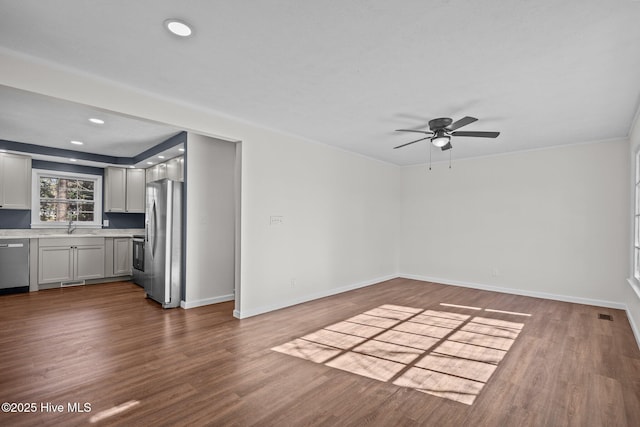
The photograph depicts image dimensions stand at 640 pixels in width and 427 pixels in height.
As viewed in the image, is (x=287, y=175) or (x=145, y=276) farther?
(x=145, y=276)

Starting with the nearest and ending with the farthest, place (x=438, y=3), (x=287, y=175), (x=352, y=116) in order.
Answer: (x=438, y=3) → (x=352, y=116) → (x=287, y=175)

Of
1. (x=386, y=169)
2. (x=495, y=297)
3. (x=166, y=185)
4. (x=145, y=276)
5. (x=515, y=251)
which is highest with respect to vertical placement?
(x=386, y=169)

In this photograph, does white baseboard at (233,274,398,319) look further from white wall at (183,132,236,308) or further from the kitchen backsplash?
the kitchen backsplash

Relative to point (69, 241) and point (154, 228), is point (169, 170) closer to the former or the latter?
point (154, 228)

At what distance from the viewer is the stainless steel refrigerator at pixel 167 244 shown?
14.6 feet

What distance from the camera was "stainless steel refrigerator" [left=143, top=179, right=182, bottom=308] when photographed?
4.45 m

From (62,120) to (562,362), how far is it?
256 inches

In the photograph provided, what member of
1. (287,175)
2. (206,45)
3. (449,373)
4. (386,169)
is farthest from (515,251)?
(206,45)

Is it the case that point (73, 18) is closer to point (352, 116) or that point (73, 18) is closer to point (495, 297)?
point (352, 116)

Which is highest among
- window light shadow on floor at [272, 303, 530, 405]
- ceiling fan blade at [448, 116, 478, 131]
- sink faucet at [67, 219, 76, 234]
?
ceiling fan blade at [448, 116, 478, 131]

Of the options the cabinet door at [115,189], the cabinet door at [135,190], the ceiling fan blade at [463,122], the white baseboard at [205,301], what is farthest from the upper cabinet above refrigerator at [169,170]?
the ceiling fan blade at [463,122]

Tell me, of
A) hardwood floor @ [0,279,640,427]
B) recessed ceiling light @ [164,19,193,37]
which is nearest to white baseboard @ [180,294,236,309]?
hardwood floor @ [0,279,640,427]

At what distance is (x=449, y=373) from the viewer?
2.64 meters

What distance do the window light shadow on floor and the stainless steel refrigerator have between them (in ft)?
7.21
